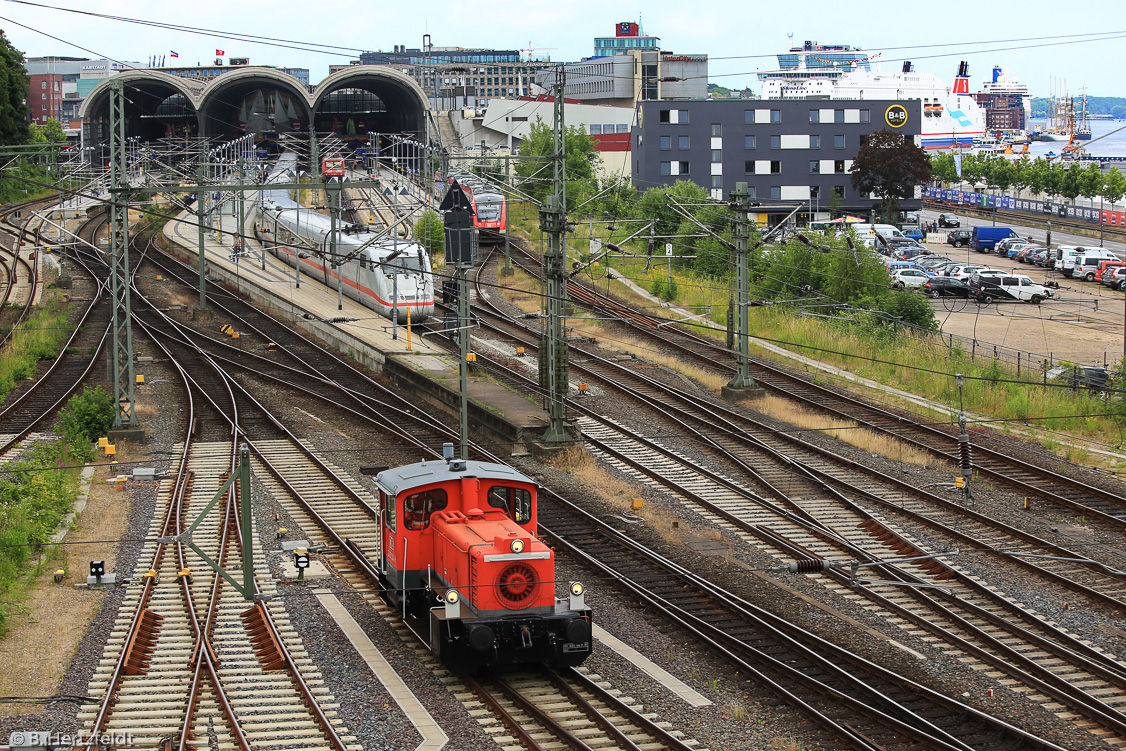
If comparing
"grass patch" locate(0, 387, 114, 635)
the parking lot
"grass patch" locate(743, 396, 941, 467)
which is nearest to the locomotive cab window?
"grass patch" locate(0, 387, 114, 635)

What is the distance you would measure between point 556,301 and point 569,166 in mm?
53635

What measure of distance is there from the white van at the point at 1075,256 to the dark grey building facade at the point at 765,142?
59.8 feet

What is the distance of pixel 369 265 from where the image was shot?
137ft

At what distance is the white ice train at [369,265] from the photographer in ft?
131

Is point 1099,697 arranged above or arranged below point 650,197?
below

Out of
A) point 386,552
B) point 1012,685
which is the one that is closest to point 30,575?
point 386,552

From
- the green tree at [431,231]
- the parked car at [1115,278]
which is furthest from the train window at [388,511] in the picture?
the parked car at [1115,278]

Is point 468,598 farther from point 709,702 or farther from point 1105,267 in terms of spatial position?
point 1105,267

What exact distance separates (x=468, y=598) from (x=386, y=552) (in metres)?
2.43

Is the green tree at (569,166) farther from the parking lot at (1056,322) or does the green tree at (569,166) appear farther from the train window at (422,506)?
the train window at (422,506)

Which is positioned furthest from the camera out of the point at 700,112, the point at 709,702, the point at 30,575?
the point at 700,112

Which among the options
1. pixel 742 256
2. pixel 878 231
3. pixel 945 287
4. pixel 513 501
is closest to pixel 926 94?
pixel 878 231

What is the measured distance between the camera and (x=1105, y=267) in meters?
57.8

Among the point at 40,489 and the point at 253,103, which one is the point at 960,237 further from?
the point at 40,489
